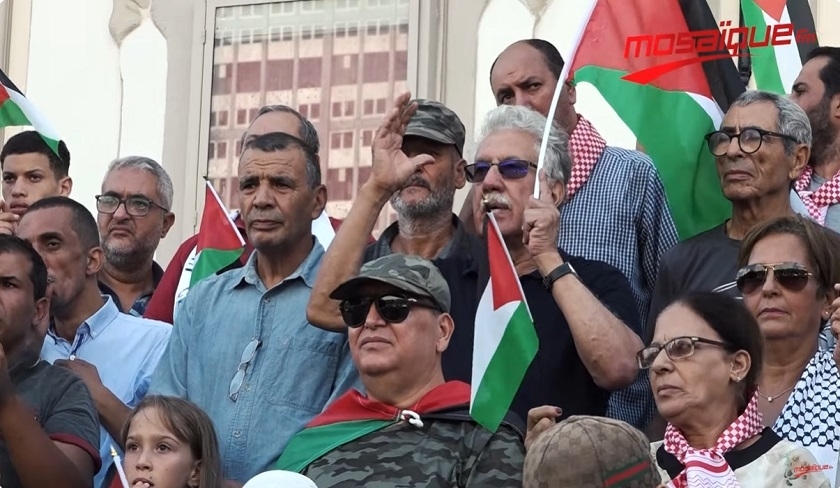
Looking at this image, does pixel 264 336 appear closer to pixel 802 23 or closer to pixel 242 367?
pixel 242 367

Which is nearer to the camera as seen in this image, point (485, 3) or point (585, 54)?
point (585, 54)

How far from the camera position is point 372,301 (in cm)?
636

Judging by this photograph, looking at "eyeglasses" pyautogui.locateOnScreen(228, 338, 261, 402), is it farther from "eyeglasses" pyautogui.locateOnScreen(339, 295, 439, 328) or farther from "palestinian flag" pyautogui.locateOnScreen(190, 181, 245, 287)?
"palestinian flag" pyautogui.locateOnScreen(190, 181, 245, 287)

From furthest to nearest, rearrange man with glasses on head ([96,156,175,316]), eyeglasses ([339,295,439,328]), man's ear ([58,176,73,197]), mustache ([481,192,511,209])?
man's ear ([58,176,73,197]) → man with glasses on head ([96,156,175,316]) → mustache ([481,192,511,209]) → eyeglasses ([339,295,439,328])

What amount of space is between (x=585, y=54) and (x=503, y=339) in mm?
1555

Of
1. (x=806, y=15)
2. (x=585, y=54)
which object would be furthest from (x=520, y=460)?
(x=806, y=15)

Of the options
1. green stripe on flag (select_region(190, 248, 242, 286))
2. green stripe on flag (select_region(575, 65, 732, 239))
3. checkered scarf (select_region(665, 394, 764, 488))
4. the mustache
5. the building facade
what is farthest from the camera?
the building facade

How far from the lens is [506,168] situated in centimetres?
705

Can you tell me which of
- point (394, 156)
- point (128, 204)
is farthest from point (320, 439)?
point (128, 204)

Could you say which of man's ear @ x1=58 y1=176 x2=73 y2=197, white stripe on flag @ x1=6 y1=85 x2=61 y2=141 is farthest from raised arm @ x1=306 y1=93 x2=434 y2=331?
man's ear @ x1=58 y1=176 x2=73 y2=197

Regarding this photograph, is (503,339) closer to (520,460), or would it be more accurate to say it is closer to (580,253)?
(520,460)

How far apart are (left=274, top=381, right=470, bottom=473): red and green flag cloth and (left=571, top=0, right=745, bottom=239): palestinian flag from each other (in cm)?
153

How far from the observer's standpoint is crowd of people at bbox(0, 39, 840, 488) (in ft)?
19.7

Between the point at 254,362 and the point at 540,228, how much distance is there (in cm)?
107
